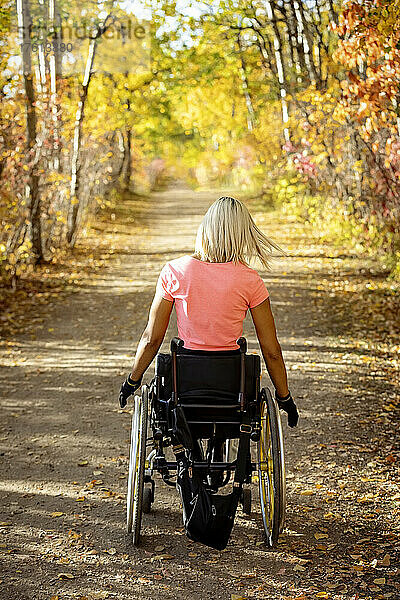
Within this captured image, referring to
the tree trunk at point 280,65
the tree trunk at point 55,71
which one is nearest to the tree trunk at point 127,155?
the tree trunk at point 280,65

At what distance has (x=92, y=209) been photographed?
21078 mm

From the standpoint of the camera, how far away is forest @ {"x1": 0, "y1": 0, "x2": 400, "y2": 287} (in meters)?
10.3

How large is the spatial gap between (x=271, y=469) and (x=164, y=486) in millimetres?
1138

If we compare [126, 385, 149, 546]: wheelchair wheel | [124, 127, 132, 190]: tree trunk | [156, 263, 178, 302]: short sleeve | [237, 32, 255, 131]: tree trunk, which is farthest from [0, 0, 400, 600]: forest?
[124, 127, 132, 190]: tree trunk

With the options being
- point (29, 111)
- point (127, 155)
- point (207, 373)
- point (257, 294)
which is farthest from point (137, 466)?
point (127, 155)

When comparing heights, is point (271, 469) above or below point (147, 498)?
above

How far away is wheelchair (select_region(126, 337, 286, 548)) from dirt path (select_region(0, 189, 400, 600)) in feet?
0.86

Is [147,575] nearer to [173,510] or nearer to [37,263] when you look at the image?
[173,510]

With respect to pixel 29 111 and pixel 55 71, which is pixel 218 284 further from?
pixel 55 71

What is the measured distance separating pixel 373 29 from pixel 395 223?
19.1 feet

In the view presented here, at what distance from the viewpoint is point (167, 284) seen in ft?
12.9

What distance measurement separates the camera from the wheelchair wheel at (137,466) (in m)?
3.88

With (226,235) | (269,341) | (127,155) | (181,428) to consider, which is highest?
(127,155)

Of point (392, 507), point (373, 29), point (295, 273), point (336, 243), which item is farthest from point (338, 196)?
point (392, 507)
